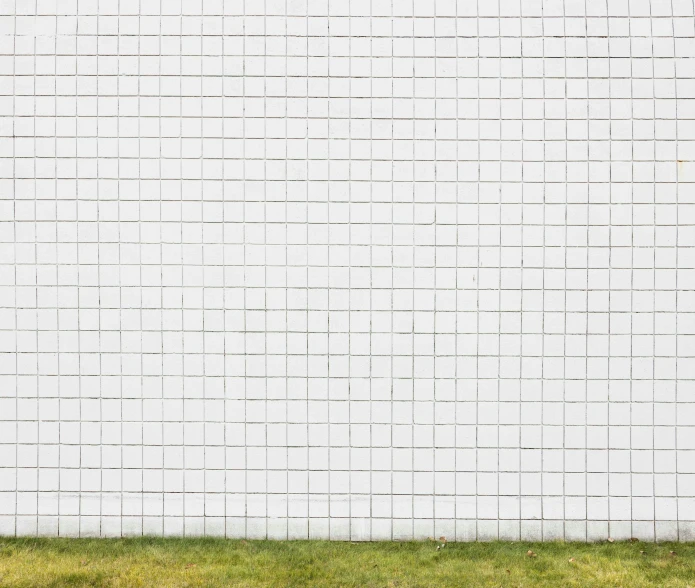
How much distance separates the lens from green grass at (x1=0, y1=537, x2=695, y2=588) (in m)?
3.07

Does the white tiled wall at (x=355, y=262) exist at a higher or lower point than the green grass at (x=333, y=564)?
higher

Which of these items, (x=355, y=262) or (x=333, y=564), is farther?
(x=355, y=262)

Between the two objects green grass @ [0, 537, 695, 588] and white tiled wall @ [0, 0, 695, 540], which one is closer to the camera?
green grass @ [0, 537, 695, 588]

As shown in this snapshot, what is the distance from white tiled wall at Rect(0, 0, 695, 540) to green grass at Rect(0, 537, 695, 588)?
13cm

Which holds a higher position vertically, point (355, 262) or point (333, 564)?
point (355, 262)

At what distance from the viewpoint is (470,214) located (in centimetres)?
341

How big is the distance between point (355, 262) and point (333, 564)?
1618 mm

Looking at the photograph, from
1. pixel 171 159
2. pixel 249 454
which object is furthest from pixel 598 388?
pixel 171 159

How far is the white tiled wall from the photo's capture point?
340cm

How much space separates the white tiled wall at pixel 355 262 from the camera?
3.40 meters

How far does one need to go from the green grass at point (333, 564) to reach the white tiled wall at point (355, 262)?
5.1 inches

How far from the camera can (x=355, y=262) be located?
135 inches

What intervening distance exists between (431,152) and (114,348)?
6.86 feet

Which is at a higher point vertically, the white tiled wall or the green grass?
the white tiled wall
